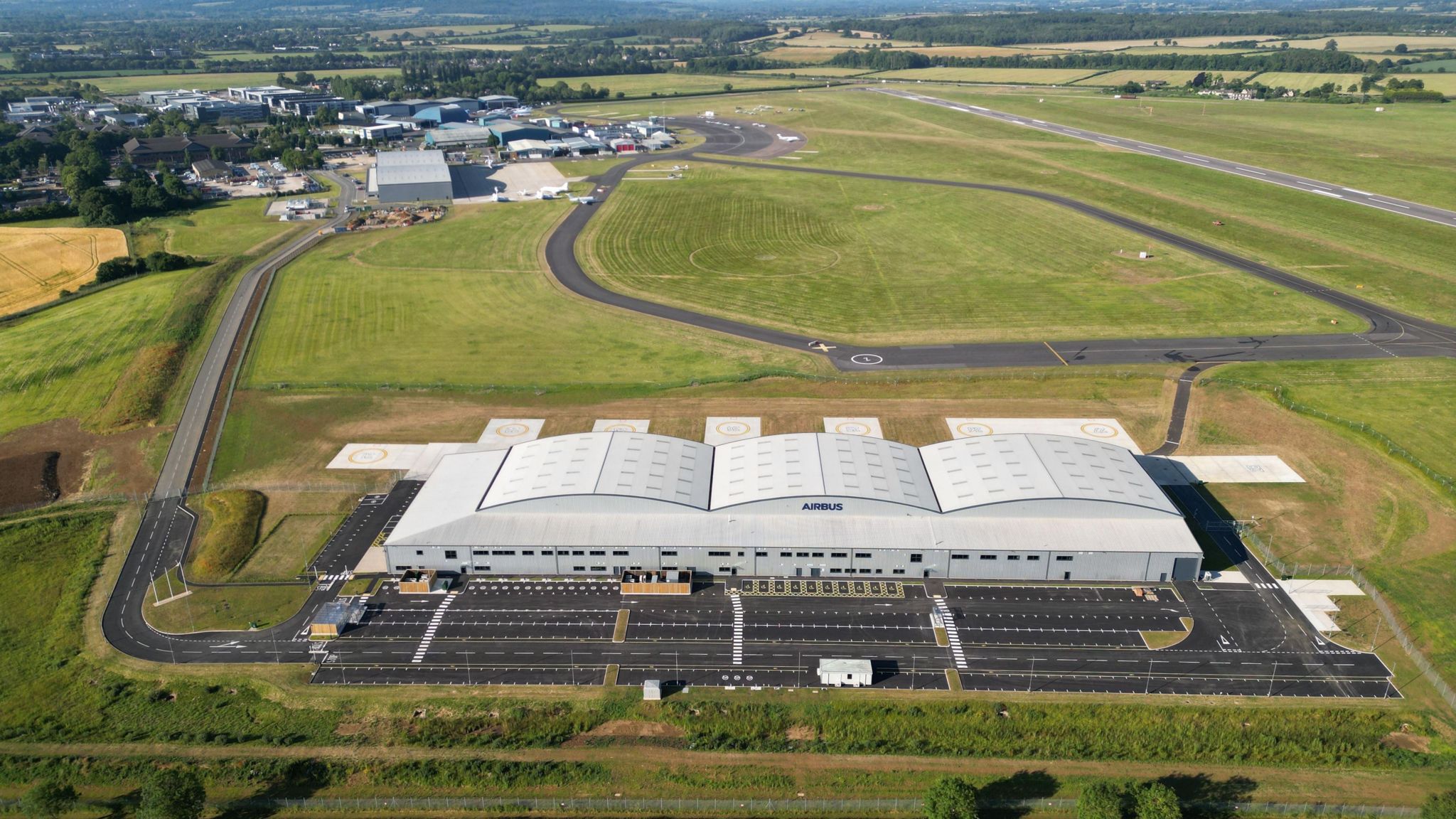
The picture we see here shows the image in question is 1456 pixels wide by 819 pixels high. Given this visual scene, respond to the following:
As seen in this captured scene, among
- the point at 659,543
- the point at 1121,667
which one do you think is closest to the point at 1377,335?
the point at 1121,667

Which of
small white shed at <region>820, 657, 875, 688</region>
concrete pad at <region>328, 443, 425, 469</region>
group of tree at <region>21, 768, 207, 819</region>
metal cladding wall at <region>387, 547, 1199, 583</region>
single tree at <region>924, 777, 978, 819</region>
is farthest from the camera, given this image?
concrete pad at <region>328, 443, 425, 469</region>

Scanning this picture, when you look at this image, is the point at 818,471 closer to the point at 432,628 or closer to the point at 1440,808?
the point at 432,628

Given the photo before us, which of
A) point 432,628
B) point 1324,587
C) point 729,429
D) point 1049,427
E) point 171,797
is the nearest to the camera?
point 171,797

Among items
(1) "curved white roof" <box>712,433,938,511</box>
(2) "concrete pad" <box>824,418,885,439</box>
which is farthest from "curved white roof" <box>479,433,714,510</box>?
(2) "concrete pad" <box>824,418,885,439</box>

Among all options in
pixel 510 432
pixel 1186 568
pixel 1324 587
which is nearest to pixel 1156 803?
pixel 1186 568

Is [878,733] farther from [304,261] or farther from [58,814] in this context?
[304,261]

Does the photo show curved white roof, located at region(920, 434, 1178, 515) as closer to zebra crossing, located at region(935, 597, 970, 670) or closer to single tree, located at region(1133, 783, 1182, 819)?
zebra crossing, located at region(935, 597, 970, 670)

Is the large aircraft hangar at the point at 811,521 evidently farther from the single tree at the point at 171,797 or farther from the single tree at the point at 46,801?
the single tree at the point at 46,801
